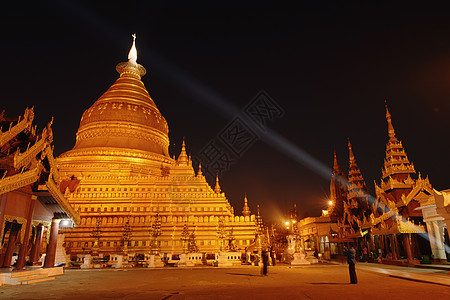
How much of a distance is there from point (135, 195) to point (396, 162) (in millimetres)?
28392

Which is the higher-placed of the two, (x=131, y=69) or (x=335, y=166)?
(x=131, y=69)

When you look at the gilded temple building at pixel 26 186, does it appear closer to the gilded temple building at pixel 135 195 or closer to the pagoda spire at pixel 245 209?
the gilded temple building at pixel 135 195

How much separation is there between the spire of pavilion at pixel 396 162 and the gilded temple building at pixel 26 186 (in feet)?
81.0

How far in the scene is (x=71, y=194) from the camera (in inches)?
1326

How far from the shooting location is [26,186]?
462 inches

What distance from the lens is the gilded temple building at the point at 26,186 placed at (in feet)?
32.6

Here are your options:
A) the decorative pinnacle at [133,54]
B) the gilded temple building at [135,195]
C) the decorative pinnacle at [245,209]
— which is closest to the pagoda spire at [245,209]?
the decorative pinnacle at [245,209]

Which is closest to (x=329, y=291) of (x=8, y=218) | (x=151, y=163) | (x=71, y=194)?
(x=8, y=218)

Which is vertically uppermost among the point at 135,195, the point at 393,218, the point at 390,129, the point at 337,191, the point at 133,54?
the point at 133,54

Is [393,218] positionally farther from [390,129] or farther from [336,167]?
[336,167]

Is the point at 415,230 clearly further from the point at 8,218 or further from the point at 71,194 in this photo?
the point at 71,194

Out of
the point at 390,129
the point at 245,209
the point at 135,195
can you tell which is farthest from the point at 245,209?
the point at 390,129

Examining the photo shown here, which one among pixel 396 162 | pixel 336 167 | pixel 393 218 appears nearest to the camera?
pixel 393 218

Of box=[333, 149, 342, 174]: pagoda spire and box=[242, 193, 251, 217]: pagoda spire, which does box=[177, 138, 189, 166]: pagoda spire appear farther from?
box=[333, 149, 342, 174]: pagoda spire
